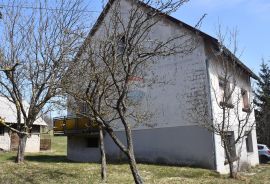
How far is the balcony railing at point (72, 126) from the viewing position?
20.5 m

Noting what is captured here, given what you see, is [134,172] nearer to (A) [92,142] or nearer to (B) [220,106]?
(B) [220,106]

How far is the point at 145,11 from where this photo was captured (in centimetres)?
768

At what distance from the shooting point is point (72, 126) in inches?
841

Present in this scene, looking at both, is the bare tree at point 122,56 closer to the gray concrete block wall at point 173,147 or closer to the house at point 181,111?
the house at point 181,111

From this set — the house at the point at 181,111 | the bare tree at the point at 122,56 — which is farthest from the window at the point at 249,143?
the bare tree at the point at 122,56

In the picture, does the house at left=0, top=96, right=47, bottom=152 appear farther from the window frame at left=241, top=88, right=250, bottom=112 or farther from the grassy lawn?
the window frame at left=241, top=88, right=250, bottom=112

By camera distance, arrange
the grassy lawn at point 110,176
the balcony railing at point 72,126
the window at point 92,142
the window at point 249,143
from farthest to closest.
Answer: the window at point 92,142 → the window at point 249,143 → the balcony railing at point 72,126 → the grassy lawn at point 110,176

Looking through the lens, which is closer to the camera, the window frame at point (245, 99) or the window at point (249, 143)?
the window at point (249, 143)

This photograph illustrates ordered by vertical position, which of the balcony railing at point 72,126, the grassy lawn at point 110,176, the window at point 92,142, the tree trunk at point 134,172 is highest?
the balcony railing at point 72,126

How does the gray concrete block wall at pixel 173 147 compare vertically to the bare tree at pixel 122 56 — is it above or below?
below

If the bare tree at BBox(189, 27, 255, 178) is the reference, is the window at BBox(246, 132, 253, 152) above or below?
below

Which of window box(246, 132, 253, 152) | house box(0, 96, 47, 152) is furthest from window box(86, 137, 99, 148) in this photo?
house box(0, 96, 47, 152)

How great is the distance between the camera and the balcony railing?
20.5m

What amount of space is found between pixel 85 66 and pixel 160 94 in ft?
27.4
